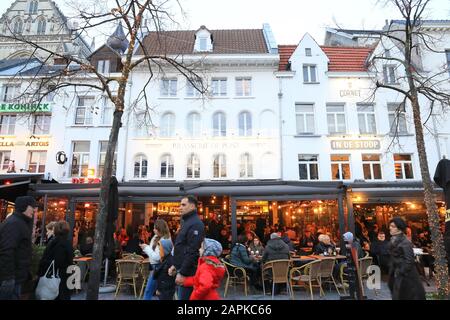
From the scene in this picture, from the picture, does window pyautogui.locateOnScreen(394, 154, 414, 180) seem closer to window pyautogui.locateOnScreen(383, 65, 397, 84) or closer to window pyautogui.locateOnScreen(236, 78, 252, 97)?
window pyautogui.locateOnScreen(383, 65, 397, 84)

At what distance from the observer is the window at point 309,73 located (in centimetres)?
1784

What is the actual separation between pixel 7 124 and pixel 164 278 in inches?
691

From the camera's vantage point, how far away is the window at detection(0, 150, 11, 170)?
17141 millimetres

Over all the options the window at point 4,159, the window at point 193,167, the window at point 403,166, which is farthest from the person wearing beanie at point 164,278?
the window at point 4,159

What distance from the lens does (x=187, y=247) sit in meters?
3.96

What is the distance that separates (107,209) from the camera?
5.99 meters

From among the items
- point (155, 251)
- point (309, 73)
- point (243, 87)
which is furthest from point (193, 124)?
point (155, 251)

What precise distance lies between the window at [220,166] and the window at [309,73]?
259 inches

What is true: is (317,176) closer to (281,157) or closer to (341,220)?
(281,157)

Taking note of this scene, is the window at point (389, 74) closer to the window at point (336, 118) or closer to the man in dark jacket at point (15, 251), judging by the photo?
the window at point (336, 118)

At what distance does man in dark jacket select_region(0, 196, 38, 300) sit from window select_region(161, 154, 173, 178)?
12.3 meters

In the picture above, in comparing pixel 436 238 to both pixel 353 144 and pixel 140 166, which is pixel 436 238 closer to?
pixel 353 144

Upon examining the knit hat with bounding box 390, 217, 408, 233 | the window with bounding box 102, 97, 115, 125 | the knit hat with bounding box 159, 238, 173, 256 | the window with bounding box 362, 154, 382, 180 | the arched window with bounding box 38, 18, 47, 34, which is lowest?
the knit hat with bounding box 159, 238, 173, 256

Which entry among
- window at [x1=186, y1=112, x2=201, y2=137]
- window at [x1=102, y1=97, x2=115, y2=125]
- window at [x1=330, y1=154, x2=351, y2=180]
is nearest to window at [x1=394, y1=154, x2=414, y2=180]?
window at [x1=330, y1=154, x2=351, y2=180]
